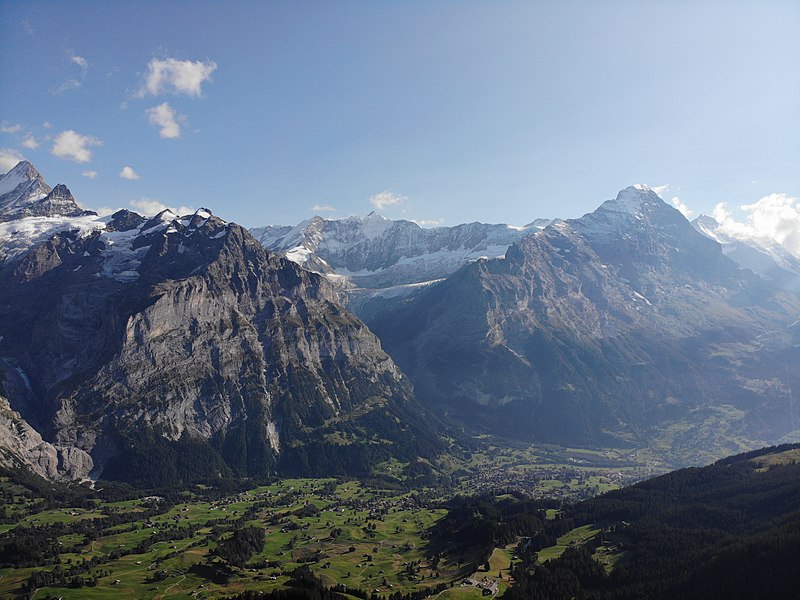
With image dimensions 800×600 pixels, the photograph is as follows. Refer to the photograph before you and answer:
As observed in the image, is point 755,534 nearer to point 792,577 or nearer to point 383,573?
point 792,577

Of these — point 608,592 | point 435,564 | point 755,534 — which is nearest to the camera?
point 608,592

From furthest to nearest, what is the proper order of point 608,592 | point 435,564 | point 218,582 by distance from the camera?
point 435,564
point 218,582
point 608,592

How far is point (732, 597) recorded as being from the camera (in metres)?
134

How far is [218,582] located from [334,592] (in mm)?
42802

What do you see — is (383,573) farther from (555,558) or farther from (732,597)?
(732,597)

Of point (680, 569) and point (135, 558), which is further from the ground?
point (135, 558)

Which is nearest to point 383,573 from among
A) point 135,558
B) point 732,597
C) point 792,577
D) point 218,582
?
point 218,582

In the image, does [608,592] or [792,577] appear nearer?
[792,577]

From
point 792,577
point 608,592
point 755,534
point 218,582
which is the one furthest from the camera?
point 218,582

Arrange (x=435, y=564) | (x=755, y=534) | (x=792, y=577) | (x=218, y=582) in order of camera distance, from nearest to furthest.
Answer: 1. (x=792, y=577)
2. (x=755, y=534)
3. (x=218, y=582)
4. (x=435, y=564)

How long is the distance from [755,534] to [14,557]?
221 meters

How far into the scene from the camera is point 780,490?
635ft

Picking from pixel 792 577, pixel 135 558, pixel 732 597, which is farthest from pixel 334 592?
pixel 792 577

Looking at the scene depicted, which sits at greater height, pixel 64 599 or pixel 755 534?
pixel 64 599
